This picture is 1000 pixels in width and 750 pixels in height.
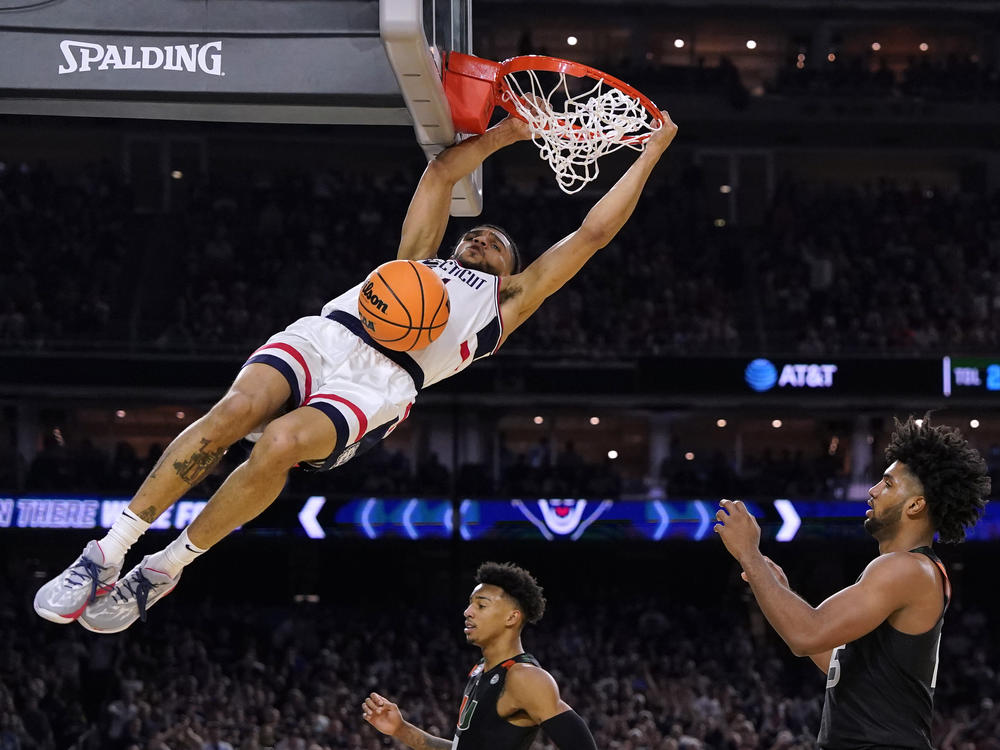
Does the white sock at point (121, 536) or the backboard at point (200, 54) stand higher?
the backboard at point (200, 54)

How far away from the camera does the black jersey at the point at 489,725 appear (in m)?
5.22

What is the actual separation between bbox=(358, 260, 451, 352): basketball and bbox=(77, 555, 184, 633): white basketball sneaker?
113cm

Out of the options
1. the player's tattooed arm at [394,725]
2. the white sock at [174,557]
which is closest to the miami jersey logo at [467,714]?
the player's tattooed arm at [394,725]

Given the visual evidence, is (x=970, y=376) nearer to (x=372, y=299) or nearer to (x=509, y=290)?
(x=509, y=290)

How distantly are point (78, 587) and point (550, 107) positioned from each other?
278 cm

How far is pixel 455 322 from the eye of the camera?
483 cm

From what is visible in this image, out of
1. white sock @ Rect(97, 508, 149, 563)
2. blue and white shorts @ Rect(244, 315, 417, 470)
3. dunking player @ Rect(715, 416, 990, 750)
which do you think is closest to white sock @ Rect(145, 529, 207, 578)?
white sock @ Rect(97, 508, 149, 563)

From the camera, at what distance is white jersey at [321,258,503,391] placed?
15.4 feet

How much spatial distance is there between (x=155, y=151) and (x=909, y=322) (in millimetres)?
13614

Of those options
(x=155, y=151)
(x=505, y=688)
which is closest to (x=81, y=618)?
(x=505, y=688)

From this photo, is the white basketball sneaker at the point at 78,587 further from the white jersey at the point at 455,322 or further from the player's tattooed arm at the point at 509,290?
the player's tattooed arm at the point at 509,290

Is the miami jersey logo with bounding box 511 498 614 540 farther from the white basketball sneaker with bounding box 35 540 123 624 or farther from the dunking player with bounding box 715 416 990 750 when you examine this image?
the dunking player with bounding box 715 416 990 750

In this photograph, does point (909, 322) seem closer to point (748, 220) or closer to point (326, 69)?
point (748, 220)

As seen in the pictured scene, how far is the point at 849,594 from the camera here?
11.3 feet
